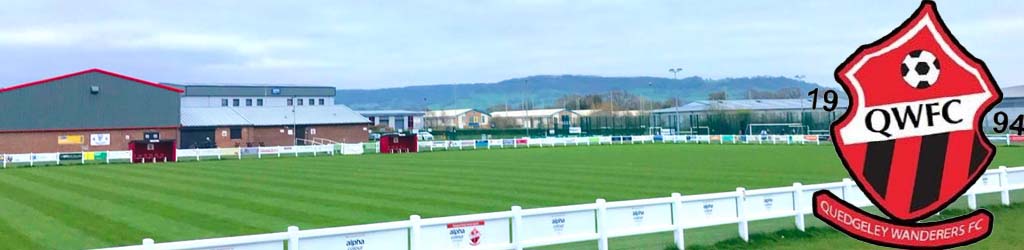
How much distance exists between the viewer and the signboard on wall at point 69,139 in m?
52.2

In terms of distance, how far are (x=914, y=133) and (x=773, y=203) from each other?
9.20 m

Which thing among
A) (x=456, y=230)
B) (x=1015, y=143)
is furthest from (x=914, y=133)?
(x=1015, y=143)

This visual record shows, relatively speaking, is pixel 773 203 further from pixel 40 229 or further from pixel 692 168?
pixel 692 168

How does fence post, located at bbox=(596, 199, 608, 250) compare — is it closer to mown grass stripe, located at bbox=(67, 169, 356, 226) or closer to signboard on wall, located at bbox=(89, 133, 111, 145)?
mown grass stripe, located at bbox=(67, 169, 356, 226)

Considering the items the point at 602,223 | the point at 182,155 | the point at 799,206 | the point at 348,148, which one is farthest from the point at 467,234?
the point at 348,148

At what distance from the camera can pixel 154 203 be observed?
19.2 m

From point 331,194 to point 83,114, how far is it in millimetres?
39694

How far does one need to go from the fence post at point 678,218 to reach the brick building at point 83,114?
4819cm

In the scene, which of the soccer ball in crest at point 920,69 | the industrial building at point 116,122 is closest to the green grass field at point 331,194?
the soccer ball in crest at point 920,69

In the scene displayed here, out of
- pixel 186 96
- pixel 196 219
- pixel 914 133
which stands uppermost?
pixel 186 96

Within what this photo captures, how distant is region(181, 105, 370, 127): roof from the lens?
6475 centimetres

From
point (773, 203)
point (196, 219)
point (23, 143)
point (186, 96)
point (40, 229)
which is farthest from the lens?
point (186, 96)

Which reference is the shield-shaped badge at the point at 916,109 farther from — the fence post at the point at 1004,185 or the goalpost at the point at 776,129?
the goalpost at the point at 776,129

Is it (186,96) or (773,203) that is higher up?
(186,96)
